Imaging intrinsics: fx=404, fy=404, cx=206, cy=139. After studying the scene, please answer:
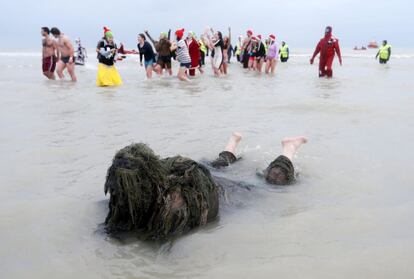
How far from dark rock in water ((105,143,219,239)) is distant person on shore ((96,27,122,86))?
29.5ft

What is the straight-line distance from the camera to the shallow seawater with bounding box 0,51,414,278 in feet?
8.13

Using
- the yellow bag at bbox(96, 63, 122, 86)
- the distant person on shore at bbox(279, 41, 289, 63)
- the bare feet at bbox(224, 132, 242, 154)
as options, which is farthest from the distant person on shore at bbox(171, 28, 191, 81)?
the distant person on shore at bbox(279, 41, 289, 63)

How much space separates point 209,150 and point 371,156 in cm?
192

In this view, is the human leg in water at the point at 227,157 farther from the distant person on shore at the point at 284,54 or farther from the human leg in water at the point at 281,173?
the distant person on shore at the point at 284,54

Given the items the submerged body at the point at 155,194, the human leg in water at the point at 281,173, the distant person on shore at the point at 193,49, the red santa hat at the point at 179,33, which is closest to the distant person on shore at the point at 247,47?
the distant person on shore at the point at 193,49

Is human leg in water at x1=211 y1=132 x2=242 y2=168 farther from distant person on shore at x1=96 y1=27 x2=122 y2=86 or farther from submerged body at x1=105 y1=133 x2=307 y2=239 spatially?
distant person on shore at x1=96 y1=27 x2=122 y2=86

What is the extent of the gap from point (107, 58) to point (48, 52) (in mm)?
2441

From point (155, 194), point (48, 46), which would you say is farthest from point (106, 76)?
point (155, 194)

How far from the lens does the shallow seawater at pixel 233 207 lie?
2.48 m

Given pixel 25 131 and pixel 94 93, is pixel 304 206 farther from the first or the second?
pixel 94 93

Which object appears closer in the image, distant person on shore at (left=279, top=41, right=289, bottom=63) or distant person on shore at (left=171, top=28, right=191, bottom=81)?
distant person on shore at (left=171, top=28, right=191, bottom=81)

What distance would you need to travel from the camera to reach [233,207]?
3.29 metres

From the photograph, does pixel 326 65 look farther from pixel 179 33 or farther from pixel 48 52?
Result: pixel 48 52

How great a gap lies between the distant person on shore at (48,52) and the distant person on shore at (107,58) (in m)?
2.09
